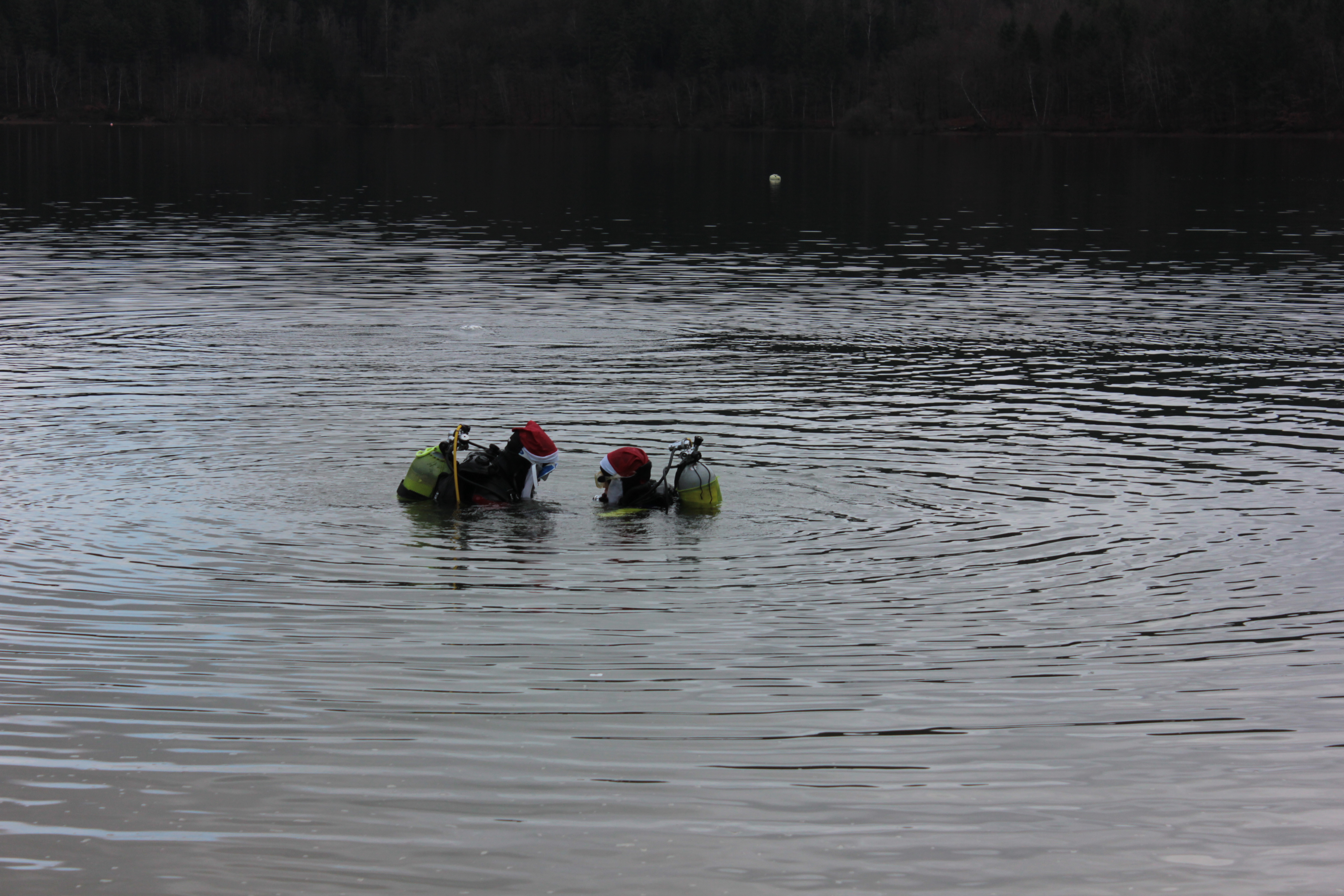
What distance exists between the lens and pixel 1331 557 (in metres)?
14.2

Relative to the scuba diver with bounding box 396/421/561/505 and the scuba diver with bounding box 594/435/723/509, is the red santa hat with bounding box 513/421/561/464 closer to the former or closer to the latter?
the scuba diver with bounding box 396/421/561/505

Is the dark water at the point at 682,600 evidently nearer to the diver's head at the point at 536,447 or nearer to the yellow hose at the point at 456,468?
the yellow hose at the point at 456,468

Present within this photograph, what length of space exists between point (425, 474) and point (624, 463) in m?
2.30

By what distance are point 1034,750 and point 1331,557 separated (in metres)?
6.92

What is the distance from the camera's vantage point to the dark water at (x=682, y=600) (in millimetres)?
7543

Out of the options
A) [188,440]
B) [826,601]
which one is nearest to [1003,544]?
[826,601]

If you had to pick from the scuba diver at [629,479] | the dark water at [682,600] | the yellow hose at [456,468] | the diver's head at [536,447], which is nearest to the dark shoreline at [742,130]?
the dark water at [682,600]

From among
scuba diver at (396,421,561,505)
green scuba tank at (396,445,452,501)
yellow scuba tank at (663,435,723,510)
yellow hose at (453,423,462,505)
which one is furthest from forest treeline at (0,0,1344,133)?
yellow hose at (453,423,462,505)

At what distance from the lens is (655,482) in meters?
15.7

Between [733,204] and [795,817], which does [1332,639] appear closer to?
[795,817]

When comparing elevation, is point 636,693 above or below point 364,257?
below

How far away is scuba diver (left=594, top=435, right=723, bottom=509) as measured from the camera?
51.2 feet

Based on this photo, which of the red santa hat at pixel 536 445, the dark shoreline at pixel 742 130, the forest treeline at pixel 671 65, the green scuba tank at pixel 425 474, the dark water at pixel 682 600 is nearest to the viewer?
the dark water at pixel 682 600

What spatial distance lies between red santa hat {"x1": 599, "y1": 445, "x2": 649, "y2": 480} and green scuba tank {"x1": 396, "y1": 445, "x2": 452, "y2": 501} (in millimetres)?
1825
